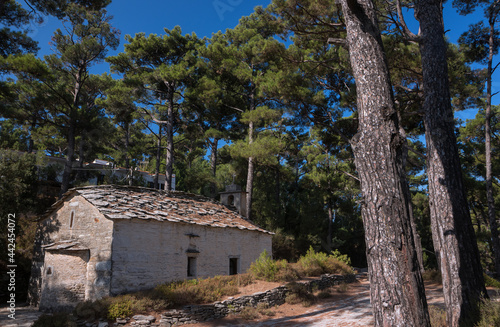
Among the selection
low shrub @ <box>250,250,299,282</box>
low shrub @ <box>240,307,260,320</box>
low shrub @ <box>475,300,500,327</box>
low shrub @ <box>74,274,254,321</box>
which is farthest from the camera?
low shrub @ <box>250,250,299,282</box>

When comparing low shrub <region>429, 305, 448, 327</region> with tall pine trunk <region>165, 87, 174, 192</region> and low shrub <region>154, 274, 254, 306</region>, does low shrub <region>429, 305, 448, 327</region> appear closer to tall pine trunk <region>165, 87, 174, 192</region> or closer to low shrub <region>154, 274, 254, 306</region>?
low shrub <region>154, 274, 254, 306</region>

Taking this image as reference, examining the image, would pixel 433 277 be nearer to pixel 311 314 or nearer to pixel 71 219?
pixel 311 314

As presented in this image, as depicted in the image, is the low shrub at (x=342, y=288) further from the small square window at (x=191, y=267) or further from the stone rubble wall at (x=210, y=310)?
the small square window at (x=191, y=267)

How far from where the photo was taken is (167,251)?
12.7 meters

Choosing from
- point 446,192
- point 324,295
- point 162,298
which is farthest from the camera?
point 324,295

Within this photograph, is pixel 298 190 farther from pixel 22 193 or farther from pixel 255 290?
pixel 22 193

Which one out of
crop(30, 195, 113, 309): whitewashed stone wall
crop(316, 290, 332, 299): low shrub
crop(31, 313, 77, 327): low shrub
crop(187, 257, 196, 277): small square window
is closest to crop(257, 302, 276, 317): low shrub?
crop(316, 290, 332, 299): low shrub

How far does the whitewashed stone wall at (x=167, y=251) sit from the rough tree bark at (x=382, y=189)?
9.59 m

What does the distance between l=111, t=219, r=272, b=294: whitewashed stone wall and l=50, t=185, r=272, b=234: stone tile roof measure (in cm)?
31

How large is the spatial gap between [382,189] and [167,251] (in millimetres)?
10419

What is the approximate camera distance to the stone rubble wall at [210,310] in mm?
9172

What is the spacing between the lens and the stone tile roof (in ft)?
40.1

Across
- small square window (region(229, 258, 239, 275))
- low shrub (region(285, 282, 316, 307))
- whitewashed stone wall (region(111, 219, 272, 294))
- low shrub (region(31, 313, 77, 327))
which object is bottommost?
low shrub (region(285, 282, 316, 307))

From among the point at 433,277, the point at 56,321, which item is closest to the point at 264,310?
the point at 56,321
